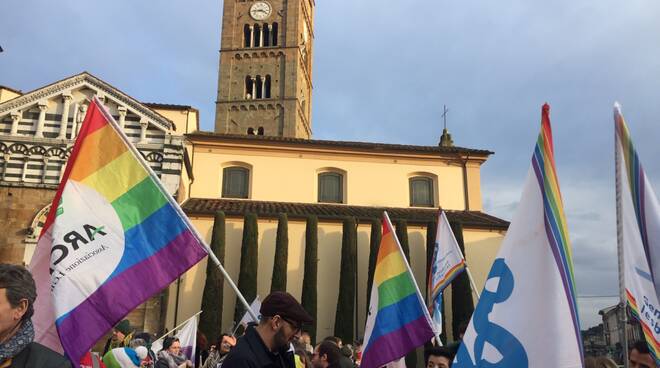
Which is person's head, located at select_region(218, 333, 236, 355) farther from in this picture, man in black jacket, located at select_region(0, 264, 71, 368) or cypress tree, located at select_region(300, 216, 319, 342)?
cypress tree, located at select_region(300, 216, 319, 342)

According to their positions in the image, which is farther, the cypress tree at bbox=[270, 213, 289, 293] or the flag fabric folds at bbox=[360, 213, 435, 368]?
the cypress tree at bbox=[270, 213, 289, 293]

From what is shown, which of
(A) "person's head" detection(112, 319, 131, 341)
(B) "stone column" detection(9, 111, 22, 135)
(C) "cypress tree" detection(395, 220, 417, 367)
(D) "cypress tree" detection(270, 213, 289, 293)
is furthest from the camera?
(C) "cypress tree" detection(395, 220, 417, 367)

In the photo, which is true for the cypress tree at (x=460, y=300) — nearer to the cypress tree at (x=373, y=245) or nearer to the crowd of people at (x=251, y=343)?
the cypress tree at (x=373, y=245)

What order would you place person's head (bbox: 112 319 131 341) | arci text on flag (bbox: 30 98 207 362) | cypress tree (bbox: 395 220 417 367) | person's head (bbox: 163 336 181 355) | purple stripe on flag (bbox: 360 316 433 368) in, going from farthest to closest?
1. cypress tree (bbox: 395 220 417 367)
2. person's head (bbox: 163 336 181 355)
3. person's head (bbox: 112 319 131 341)
4. purple stripe on flag (bbox: 360 316 433 368)
5. arci text on flag (bbox: 30 98 207 362)

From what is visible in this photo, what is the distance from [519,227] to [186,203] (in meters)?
23.9

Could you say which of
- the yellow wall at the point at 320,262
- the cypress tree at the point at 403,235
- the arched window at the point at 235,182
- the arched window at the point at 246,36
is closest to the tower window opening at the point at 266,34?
the arched window at the point at 246,36

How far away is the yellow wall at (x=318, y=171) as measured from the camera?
29531 mm

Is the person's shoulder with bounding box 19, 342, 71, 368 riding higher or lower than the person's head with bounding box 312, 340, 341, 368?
higher

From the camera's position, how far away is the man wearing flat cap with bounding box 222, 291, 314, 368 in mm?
4000

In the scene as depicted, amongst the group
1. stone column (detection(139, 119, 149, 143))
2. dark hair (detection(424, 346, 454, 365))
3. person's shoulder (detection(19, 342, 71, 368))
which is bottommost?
dark hair (detection(424, 346, 454, 365))

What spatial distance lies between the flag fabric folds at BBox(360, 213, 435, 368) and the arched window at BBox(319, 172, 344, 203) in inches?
792

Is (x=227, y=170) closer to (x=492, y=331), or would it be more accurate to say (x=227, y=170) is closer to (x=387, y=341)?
(x=387, y=341)

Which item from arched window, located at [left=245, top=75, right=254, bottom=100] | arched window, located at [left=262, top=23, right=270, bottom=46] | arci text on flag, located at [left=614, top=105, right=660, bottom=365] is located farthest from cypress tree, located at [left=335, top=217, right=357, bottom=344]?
arched window, located at [left=262, top=23, right=270, bottom=46]

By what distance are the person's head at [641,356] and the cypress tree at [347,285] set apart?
60.0 ft
